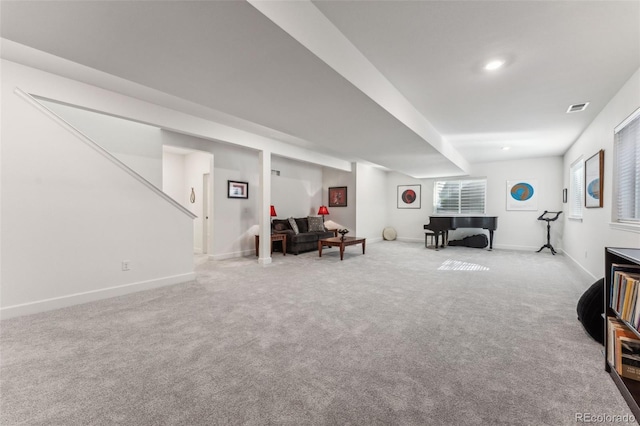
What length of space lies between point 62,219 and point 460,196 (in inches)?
358

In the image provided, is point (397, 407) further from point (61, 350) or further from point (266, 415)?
point (61, 350)

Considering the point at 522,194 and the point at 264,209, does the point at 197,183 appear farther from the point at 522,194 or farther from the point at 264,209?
the point at 522,194

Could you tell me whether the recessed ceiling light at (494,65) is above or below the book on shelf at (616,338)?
above

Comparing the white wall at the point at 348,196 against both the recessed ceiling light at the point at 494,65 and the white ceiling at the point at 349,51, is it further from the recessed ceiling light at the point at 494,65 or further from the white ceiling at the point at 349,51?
the recessed ceiling light at the point at 494,65

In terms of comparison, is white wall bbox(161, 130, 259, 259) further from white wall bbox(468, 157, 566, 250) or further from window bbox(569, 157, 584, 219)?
window bbox(569, 157, 584, 219)

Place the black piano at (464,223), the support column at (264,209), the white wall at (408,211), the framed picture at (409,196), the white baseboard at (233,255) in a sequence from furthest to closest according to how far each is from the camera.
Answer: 1. the framed picture at (409,196)
2. the white wall at (408,211)
3. the black piano at (464,223)
4. the white baseboard at (233,255)
5. the support column at (264,209)

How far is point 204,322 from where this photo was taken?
8.72 feet

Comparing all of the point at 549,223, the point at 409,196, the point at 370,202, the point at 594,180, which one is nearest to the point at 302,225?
the point at 370,202

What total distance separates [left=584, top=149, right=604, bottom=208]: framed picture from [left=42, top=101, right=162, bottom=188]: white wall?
6.65 m

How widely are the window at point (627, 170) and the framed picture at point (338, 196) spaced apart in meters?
5.91

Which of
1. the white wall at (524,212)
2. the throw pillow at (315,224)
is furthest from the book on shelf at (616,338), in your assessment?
the white wall at (524,212)

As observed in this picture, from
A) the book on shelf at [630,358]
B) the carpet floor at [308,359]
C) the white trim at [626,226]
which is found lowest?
the carpet floor at [308,359]

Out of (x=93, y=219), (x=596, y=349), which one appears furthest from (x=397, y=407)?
(x=93, y=219)

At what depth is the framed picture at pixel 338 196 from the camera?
8537 mm
